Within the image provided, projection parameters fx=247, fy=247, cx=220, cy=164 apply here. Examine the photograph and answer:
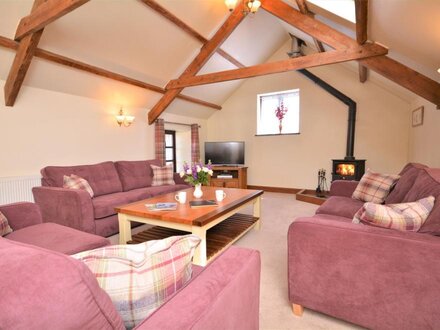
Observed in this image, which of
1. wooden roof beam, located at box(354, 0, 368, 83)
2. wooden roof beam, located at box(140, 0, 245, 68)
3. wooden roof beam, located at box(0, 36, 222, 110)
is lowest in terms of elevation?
wooden roof beam, located at box(0, 36, 222, 110)

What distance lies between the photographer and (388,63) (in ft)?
10.8

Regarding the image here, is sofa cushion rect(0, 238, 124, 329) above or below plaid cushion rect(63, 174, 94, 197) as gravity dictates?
above

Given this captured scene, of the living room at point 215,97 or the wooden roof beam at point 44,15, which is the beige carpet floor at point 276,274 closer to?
the living room at point 215,97

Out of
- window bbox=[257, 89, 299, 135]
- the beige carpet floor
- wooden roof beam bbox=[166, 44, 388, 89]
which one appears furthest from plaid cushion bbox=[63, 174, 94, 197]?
window bbox=[257, 89, 299, 135]

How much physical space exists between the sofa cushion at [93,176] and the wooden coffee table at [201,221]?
1.17 metres

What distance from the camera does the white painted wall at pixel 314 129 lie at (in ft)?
16.7

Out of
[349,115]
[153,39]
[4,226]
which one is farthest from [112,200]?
[349,115]

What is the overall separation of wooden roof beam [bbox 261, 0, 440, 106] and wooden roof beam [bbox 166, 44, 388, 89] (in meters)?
0.09

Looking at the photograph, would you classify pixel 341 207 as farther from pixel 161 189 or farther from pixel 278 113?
pixel 278 113

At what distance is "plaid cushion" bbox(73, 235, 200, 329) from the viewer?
74 centimetres

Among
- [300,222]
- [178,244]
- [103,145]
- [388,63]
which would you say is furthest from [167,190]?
[388,63]

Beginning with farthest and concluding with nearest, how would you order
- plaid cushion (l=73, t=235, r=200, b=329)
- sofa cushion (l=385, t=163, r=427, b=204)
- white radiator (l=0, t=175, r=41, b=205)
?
white radiator (l=0, t=175, r=41, b=205)
sofa cushion (l=385, t=163, r=427, b=204)
plaid cushion (l=73, t=235, r=200, b=329)

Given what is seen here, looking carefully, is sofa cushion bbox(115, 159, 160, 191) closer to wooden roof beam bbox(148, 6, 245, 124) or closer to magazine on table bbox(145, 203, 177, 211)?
wooden roof beam bbox(148, 6, 245, 124)

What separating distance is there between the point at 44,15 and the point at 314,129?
205 inches
